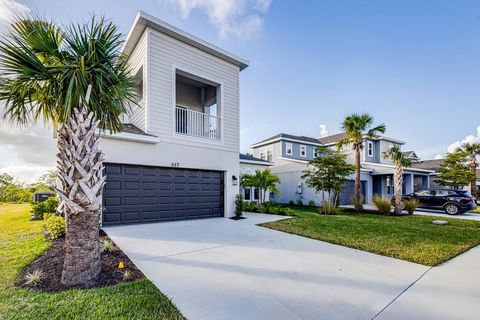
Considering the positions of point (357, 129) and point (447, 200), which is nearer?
point (447, 200)

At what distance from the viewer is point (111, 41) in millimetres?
3867

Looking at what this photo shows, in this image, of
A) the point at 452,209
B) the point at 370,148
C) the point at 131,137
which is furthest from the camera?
the point at 370,148

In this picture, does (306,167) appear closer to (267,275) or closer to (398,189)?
(398,189)

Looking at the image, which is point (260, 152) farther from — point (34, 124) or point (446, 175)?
point (34, 124)

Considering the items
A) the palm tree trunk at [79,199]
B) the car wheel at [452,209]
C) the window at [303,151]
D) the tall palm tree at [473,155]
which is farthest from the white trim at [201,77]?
the tall palm tree at [473,155]

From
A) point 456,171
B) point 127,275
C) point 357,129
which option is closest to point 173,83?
point 127,275

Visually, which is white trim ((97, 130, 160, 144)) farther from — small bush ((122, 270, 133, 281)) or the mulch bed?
small bush ((122, 270, 133, 281))

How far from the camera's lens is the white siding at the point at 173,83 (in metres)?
8.66

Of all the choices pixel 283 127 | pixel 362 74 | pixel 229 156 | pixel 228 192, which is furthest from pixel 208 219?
pixel 283 127

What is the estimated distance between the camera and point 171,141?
29.4 ft

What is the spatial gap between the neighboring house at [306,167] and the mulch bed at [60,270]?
14.6 metres

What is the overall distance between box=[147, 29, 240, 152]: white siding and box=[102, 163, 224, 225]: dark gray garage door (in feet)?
4.62

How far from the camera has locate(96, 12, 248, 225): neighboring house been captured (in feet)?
25.8

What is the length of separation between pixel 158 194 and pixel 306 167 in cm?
1235
